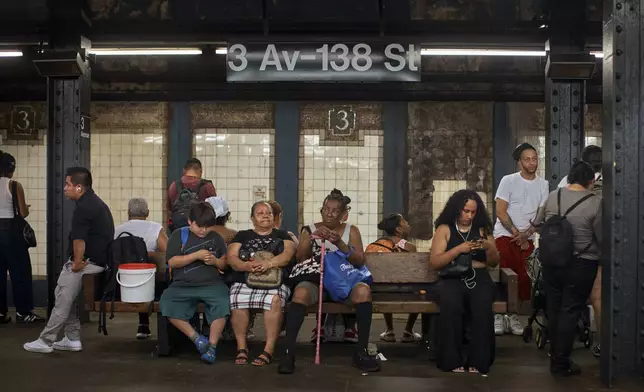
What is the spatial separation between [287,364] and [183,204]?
2494 millimetres

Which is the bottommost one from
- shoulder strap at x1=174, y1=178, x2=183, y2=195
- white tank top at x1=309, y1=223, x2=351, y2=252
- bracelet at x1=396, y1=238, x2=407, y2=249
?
bracelet at x1=396, y1=238, x2=407, y2=249

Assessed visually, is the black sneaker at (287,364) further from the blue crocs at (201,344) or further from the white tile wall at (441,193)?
the white tile wall at (441,193)

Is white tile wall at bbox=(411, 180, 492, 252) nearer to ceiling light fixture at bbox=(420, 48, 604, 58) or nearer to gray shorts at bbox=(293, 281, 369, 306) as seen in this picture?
ceiling light fixture at bbox=(420, 48, 604, 58)

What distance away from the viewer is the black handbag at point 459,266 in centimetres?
715

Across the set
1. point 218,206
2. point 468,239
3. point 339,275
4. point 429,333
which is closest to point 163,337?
point 218,206

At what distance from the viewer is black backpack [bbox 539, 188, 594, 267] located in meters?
6.79

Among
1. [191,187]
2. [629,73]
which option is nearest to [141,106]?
[191,187]

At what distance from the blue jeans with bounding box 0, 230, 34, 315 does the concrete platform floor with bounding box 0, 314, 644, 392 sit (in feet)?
4.49

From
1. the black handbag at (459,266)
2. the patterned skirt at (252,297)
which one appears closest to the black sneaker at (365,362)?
the patterned skirt at (252,297)

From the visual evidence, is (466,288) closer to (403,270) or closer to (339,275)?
(403,270)

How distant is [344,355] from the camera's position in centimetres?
780

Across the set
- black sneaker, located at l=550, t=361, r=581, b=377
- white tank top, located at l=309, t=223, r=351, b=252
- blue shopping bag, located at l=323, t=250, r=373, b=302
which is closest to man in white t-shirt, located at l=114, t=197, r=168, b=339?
white tank top, located at l=309, t=223, r=351, b=252

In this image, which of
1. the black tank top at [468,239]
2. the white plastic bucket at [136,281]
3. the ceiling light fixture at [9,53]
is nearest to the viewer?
the black tank top at [468,239]

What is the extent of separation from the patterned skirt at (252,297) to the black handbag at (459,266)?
135 centimetres
